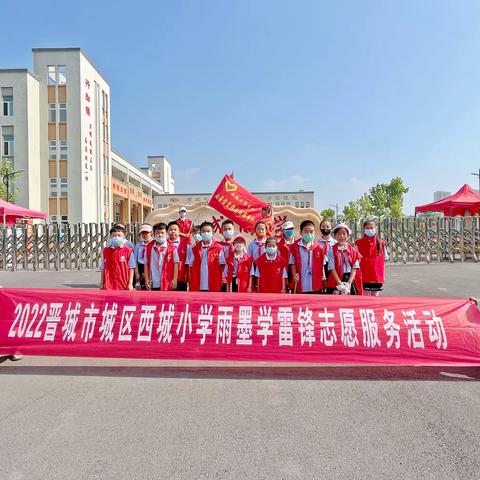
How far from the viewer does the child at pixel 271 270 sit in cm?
578

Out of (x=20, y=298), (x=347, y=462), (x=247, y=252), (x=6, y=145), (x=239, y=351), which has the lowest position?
(x=347, y=462)

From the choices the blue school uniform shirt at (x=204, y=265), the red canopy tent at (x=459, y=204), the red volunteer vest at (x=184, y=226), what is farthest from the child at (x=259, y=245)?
the red canopy tent at (x=459, y=204)

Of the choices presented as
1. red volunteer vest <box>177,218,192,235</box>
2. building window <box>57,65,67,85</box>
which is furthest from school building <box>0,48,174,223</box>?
red volunteer vest <box>177,218,192,235</box>

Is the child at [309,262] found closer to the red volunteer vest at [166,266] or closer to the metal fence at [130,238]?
the red volunteer vest at [166,266]

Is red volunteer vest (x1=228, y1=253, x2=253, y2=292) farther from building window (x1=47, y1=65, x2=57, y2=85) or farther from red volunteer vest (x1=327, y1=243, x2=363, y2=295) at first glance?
building window (x1=47, y1=65, x2=57, y2=85)

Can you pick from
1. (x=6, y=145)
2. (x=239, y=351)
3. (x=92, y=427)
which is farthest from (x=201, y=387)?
(x=6, y=145)

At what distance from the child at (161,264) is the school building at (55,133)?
3020cm

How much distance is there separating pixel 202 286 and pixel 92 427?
2990 millimetres

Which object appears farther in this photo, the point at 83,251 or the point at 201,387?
the point at 83,251

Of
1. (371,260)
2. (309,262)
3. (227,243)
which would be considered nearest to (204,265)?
(227,243)

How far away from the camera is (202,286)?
6145mm

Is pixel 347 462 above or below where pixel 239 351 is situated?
below

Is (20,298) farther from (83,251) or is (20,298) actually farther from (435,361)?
(83,251)

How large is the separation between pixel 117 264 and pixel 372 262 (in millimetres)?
3498
